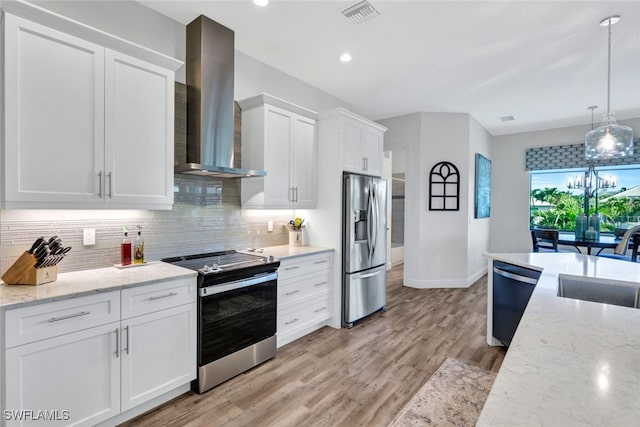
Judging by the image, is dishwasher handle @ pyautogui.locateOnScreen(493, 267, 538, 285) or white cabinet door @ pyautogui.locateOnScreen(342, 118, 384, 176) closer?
dishwasher handle @ pyautogui.locateOnScreen(493, 267, 538, 285)

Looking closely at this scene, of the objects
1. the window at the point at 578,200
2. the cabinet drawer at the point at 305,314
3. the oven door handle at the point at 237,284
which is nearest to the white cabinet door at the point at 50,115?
the oven door handle at the point at 237,284

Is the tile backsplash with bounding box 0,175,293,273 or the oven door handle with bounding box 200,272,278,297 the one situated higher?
the tile backsplash with bounding box 0,175,293,273

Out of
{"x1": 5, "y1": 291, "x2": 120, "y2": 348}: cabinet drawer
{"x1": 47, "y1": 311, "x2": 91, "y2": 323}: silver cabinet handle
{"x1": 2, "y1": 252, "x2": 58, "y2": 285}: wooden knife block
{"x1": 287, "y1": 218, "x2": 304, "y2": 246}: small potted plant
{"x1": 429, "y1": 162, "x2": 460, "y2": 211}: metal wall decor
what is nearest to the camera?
{"x1": 5, "y1": 291, "x2": 120, "y2": 348}: cabinet drawer

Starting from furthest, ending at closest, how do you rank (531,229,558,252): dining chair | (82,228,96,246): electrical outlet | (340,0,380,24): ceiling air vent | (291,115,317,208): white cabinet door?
(531,229,558,252): dining chair → (291,115,317,208): white cabinet door → (340,0,380,24): ceiling air vent → (82,228,96,246): electrical outlet

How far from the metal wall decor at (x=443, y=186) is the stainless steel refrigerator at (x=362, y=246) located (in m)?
1.56

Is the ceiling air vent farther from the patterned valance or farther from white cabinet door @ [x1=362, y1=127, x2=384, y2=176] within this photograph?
the patterned valance

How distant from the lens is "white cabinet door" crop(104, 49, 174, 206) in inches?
81.2

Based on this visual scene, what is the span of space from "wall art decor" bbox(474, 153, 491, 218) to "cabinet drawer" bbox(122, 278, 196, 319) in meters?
5.00

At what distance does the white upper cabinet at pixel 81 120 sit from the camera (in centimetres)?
172

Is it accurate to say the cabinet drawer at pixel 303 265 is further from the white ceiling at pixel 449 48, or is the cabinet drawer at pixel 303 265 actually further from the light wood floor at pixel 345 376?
the white ceiling at pixel 449 48

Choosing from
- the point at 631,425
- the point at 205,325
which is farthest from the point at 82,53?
the point at 631,425

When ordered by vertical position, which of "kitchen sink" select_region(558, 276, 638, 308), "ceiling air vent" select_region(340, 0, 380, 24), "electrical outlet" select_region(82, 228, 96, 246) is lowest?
"kitchen sink" select_region(558, 276, 638, 308)

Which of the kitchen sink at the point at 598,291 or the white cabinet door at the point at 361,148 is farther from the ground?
the white cabinet door at the point at 361,148

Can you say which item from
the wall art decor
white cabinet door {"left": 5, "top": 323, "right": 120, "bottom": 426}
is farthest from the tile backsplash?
the wall art decor
